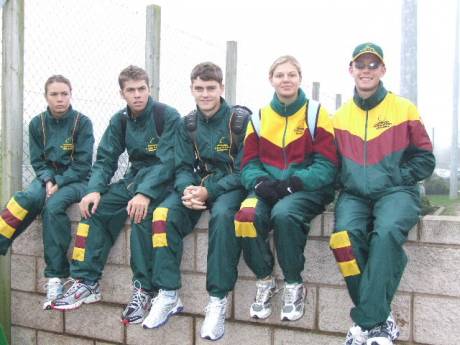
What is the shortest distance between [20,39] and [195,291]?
2556 millimetres

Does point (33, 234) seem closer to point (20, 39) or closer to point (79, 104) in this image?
point (79, 104)

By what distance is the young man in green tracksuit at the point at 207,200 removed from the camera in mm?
3383

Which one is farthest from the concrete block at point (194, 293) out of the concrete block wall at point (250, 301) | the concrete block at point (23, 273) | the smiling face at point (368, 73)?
the smiling face at point (368, 73)

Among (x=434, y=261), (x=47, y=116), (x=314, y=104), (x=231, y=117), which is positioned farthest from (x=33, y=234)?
(x=434, y=261)

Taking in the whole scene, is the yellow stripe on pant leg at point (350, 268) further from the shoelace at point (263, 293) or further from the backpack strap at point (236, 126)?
the backpack strap at point (236, 126)

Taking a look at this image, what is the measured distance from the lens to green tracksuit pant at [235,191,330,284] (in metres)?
3.18

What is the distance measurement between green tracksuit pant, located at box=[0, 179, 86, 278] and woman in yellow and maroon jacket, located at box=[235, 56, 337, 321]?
152 cm

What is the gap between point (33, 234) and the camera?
178 inches

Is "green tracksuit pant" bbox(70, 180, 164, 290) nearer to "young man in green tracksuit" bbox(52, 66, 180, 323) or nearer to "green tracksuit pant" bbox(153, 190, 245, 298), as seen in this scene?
"young man in green tracksuit" bbox(52, 66, 180, 323)

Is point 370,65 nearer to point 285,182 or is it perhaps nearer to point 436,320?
point 285,182

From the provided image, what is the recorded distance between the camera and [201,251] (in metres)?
3.86

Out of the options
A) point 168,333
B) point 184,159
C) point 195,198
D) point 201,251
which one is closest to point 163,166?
point 184,159

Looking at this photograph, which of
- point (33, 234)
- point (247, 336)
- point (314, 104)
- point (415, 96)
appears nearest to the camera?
point (314, 104)

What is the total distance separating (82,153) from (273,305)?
79.2 inches
